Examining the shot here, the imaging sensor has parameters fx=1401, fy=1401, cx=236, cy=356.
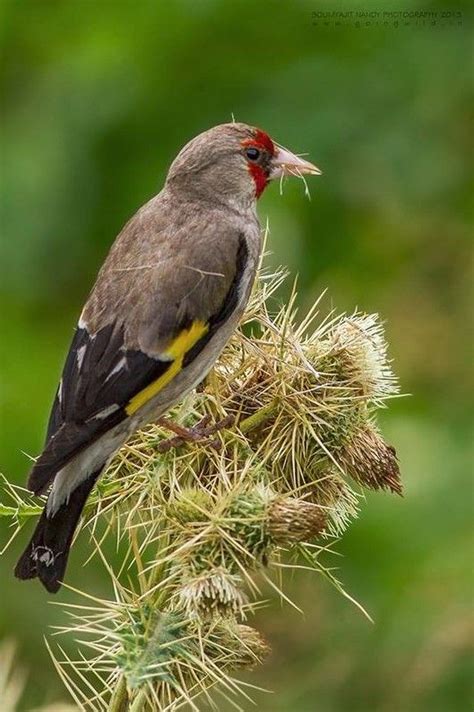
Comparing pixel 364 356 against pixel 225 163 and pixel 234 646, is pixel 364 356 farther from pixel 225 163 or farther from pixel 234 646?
pixel 225 163

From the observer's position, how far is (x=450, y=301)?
5.44 meters

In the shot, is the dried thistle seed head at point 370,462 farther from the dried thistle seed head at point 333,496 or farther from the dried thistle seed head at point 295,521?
the dried thistle seed head at point 295,521

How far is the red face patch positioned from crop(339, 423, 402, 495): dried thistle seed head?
45.1 inches

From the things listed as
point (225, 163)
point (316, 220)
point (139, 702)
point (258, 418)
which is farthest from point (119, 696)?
point (316, 220)

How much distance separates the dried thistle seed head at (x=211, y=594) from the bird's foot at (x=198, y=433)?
0.39 m

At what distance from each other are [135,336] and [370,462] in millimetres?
751

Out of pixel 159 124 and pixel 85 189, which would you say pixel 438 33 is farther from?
pixel 85 189

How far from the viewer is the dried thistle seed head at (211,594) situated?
8.89ft

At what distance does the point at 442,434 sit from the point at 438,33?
157 cm

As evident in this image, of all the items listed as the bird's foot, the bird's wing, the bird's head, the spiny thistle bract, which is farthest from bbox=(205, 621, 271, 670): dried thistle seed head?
the bird's head

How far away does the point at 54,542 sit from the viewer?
10.5 ft

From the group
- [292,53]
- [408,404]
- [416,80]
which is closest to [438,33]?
[416,80]

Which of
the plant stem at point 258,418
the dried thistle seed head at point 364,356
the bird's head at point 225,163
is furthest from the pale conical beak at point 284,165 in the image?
the plant stem at point 258,418

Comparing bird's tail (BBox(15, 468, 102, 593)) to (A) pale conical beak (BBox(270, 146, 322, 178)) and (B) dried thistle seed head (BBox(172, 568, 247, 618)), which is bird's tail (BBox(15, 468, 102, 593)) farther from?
(A) pale conical beak (BBox(270, 146, 322, 178))
